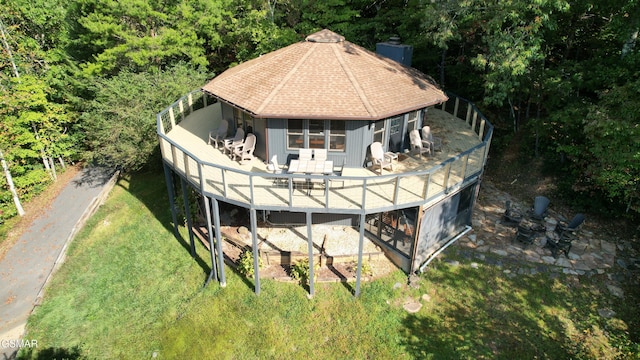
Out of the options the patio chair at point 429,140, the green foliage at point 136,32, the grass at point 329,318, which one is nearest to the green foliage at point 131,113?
the green foliage at point 136,32

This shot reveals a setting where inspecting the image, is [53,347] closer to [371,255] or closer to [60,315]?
[60,315]

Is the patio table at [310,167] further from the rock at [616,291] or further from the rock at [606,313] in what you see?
the rock at [616,291]

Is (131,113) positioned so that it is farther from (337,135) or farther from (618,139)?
(618,139)

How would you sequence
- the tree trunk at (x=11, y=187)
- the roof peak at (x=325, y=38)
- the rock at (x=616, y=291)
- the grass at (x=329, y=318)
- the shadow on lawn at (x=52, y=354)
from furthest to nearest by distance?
the tree trunk at (x=11, y=187) → the roof peak at (x=325, y=38) → the rock at (x=616, y=291) → the shadow on lawn at (x=52, y=354) → the grass at (x=329, y=318)

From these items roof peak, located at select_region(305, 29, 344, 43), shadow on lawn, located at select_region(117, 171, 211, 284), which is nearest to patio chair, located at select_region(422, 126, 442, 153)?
roof peak, located at select_region(305, 29, 344, 43)

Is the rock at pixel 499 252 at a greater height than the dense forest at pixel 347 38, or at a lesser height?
lesser

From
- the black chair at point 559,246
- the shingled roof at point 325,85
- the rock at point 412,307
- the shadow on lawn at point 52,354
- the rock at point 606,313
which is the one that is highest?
the shingled roof at point 325,85

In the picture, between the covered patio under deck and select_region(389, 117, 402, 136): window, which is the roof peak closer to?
select_region(389, 117, 402, 136): window
